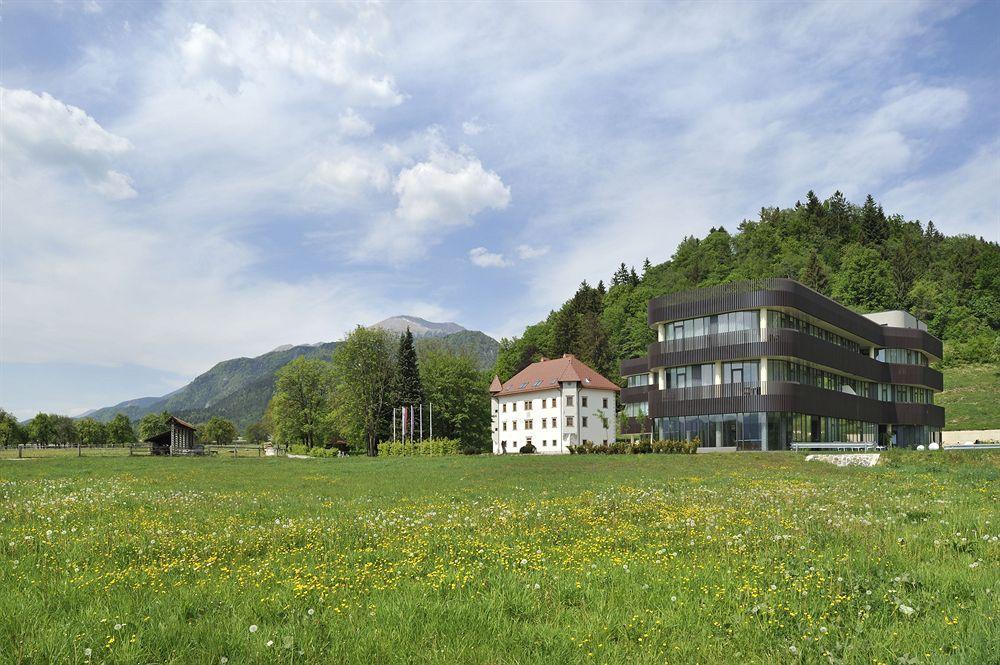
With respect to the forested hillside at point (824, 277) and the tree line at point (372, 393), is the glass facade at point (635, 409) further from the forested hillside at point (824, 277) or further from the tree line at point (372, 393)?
the forested hillside at point (824, 277)

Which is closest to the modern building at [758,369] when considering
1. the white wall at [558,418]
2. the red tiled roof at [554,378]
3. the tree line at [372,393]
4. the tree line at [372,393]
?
the white wall at [558,418]

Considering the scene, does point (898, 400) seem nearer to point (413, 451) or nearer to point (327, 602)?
point (413, 451)

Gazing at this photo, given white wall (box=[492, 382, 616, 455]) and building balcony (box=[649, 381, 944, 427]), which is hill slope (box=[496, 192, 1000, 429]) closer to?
white wall (box=[492, 382, 616, 455])

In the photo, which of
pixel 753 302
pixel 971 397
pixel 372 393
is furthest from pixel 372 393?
pixel 971 397

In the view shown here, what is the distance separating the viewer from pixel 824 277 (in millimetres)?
133000

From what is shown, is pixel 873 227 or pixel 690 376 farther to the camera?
pixel 873 227

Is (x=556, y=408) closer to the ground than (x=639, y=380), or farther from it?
closer to the ground

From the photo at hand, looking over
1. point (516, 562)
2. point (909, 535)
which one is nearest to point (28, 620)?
point (516, 562)

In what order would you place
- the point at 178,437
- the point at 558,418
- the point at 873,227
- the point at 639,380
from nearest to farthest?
the point at 178,437 → the point at 639,380 → the point at 558,418 → the point at 873,227

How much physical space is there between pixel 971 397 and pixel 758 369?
68.0m

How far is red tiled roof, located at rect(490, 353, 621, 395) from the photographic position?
92062 millimetres

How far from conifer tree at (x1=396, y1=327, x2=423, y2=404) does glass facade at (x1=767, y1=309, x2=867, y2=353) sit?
47.3 meters

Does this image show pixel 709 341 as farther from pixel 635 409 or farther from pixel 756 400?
pixel 635 409

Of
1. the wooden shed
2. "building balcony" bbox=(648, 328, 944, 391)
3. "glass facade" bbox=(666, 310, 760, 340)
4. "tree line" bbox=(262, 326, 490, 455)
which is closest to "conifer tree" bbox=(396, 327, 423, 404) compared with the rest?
"tree line" bbox=(262, 326, 490, 455)
